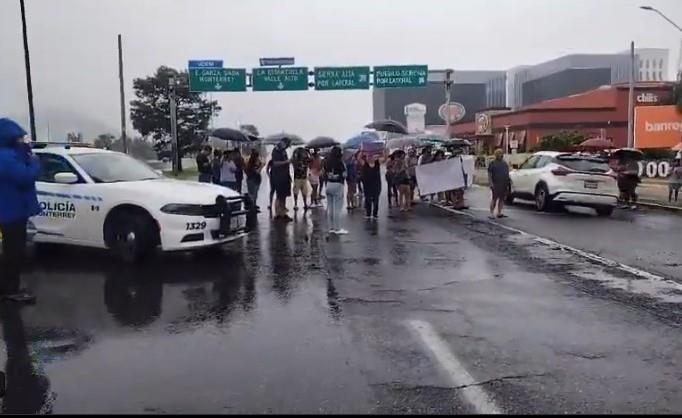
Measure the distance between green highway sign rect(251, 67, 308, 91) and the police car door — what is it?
26.2 meters

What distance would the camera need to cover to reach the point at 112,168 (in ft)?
33.1

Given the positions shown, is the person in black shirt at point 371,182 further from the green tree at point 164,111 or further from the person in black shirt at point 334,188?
the green tree at point 164,111

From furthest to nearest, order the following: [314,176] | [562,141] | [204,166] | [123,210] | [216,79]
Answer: [562,141], [216,79], [314,176], [204,166], [123,210]

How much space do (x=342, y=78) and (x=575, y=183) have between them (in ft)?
68.6

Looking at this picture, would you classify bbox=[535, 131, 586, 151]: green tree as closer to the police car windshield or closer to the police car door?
the police car windshield

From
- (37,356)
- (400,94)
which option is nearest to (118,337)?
(37,356)

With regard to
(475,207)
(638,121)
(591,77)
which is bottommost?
(475,207)

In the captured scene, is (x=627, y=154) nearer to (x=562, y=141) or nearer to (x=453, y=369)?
(x=453, y=369)

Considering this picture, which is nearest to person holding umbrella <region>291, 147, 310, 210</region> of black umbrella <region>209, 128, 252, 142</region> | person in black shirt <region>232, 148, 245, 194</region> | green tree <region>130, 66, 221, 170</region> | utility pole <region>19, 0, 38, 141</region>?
person in black shirt <region>232, 148, 245, 194</region>

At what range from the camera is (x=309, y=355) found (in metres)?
5.36

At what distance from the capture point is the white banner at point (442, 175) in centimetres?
1892

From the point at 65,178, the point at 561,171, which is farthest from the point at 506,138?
the point at 65,178

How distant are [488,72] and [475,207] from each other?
127794 mm

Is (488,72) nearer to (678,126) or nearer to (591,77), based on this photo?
(591,77)
